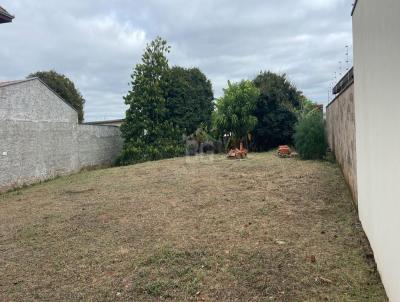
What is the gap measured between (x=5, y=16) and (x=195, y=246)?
559cm

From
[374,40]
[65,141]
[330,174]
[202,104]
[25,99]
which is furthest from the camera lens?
[202,104]

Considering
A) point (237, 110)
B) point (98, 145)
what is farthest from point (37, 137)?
point (237, 110)

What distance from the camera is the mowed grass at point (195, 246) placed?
125 inches

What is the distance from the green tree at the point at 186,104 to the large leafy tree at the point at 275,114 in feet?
14.3

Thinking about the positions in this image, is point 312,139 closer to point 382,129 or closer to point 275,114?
point 275,114

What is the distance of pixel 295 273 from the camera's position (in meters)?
3.32

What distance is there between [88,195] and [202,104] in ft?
50.5

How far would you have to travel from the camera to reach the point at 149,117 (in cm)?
1825

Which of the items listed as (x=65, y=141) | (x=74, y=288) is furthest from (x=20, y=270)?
(x=65, y=141)

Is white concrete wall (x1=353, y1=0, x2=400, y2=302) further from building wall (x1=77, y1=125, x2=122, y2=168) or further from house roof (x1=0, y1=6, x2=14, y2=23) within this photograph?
building wall (x1=77, y1=125, x2=122, y2=168)

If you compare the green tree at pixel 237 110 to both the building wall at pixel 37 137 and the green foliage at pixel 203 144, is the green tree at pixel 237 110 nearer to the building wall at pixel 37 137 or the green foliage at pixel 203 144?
the green foliage at pixel 203 144

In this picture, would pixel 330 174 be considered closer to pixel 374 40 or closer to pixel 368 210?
pixel 368 210

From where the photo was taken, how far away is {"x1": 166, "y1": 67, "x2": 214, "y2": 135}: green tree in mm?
19531

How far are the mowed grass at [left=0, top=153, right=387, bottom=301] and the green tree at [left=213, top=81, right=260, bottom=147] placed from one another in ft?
28.2
